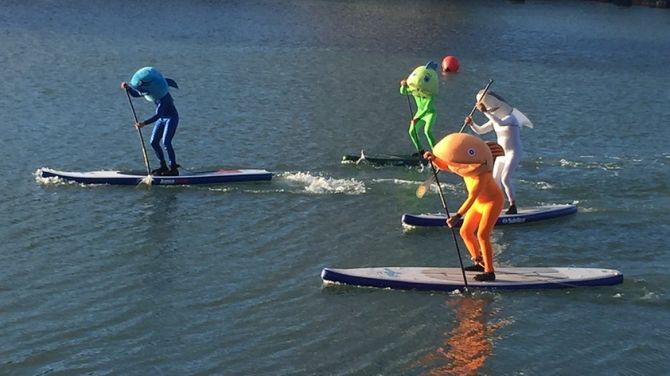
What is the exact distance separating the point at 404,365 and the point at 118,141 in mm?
14641

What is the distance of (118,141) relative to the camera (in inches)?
1012

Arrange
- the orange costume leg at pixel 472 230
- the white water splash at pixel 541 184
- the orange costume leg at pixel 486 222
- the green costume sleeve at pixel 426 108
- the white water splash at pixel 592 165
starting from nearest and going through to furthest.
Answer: the orange costume leg at pixel 486 222
the orange costume leg at pixel 472 230
the white water splash at pixel 541 184
the green costume sleeve at pixel 426 108
the white water splash at pixel 592 165

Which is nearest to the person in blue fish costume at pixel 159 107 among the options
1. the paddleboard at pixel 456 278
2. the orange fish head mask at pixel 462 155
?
the paddleboard at pixel 456 278

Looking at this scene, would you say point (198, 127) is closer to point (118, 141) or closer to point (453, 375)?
point (118, 141)

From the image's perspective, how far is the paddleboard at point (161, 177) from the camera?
21.2 m

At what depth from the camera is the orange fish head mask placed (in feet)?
48.8

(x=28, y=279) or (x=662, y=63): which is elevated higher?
(x=28, y=279)

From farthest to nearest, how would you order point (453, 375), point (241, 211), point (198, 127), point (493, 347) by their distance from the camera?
point (198, 127)
point (241, 211)
point (493, 347)
point (453, 375)

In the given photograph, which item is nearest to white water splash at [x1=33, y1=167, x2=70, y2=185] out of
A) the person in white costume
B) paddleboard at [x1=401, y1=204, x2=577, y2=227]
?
paddleboard at [x1=401, y1=204, x2=577, y2=227]

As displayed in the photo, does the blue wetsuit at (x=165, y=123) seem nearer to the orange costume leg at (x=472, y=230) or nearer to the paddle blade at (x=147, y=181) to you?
the paddle blade at (x=147, y=181)

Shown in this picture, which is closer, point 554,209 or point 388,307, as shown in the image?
point 388,307

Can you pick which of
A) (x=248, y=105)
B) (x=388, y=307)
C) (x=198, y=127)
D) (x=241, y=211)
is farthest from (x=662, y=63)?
(x=388, y=307)

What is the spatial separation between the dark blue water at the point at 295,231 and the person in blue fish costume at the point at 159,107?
121cm

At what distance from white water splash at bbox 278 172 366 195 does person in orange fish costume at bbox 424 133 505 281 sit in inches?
229
